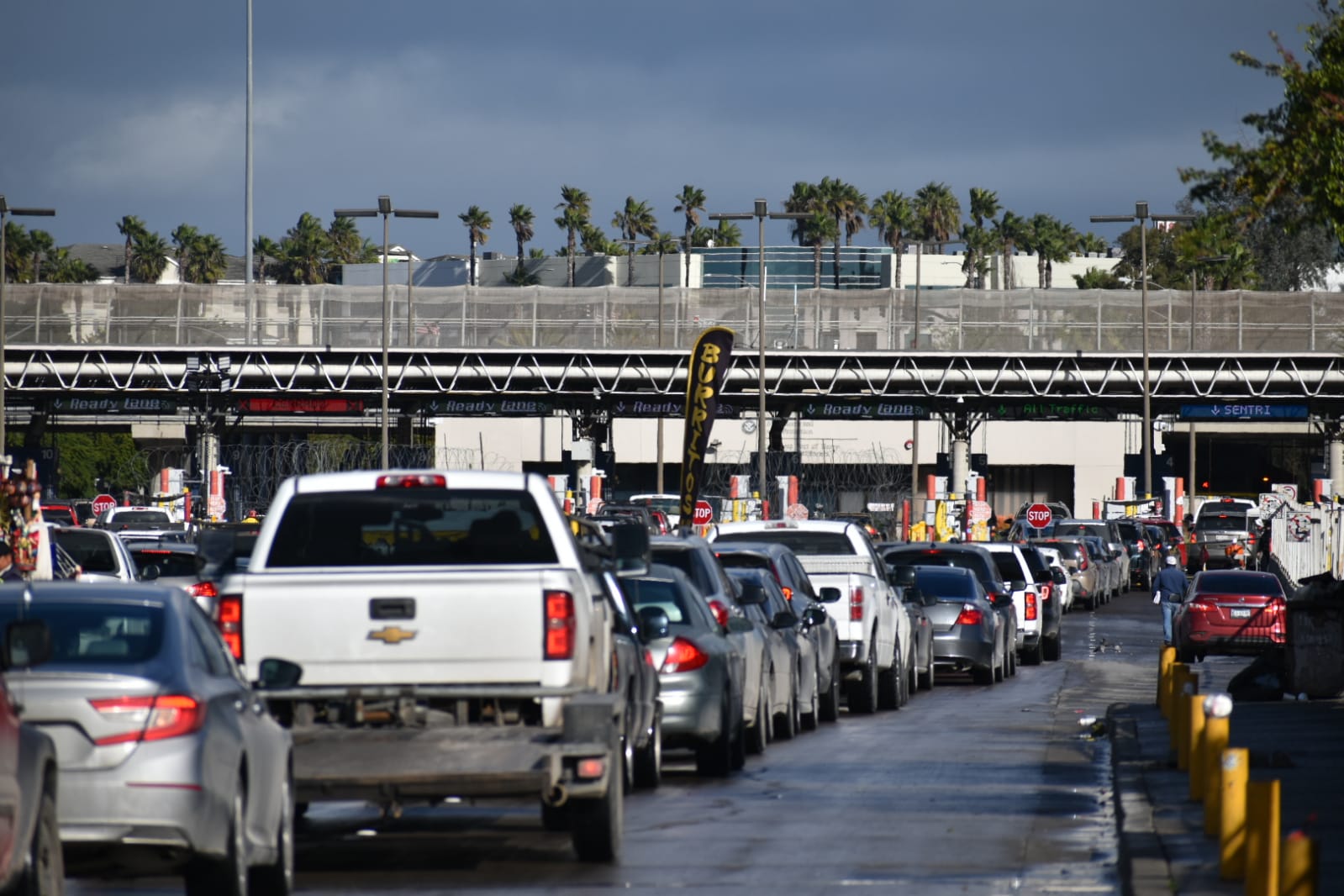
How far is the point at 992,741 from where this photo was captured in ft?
63.3

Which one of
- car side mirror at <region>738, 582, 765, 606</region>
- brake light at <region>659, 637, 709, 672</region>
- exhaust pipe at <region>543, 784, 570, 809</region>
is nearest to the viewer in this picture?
exhaust pipe at <region>543, 784, 570, 809</region>

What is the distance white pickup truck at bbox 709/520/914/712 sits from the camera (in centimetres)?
2250

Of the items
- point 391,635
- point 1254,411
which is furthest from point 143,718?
point 1254,411

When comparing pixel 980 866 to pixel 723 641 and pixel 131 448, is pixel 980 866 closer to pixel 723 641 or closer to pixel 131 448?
pixel 723 641

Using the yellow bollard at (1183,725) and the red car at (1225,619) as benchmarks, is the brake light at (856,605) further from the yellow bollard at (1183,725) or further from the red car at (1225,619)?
the red car at (1225,619)

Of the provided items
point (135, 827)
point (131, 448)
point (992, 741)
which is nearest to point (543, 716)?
point (135, 827)

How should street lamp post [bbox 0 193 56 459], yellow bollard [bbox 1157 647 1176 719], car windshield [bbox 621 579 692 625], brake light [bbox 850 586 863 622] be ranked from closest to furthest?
1. car windshield [bbox 621 579 692 625]
2. yellow bollard [bbox 1157 647 1176 719]
3. brake light [bbox 850 586 863 622]
4. street lamp post [bbox 0 193 56 459]

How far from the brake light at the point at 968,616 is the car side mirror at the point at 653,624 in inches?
479

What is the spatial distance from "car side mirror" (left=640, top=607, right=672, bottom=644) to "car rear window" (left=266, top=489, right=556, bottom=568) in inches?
107

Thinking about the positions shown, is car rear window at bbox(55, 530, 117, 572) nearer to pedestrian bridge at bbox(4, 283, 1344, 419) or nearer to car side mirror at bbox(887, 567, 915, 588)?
car side mirror at bbox(887, 567, 915, 588)

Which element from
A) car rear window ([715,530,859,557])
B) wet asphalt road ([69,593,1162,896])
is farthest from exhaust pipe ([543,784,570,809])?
car rear window ([715,530,859,557])

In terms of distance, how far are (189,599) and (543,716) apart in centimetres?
218

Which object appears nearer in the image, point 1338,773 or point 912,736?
point 1338,773

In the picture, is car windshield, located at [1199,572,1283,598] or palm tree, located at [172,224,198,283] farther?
palm tree, located at [172,224,198,283]
